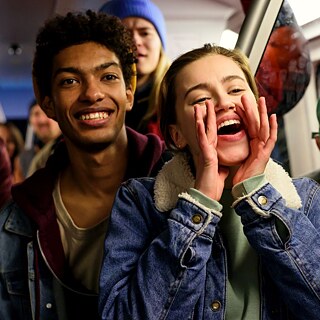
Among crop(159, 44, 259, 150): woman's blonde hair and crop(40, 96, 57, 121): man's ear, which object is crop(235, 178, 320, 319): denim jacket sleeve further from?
crop(40, 96, 57, 121): man's ear

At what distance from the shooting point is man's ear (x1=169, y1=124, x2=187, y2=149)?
1306 mm

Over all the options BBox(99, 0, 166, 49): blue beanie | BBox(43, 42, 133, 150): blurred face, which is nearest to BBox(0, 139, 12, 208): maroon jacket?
BBox(43, 42, 133, 150): blurred face

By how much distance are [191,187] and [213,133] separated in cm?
14

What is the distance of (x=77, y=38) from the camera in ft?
5.52

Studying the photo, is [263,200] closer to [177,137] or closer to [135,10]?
[177,137]

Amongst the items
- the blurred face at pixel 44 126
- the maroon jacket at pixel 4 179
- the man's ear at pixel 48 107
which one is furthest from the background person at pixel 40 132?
the man's ear at pixel 48 107

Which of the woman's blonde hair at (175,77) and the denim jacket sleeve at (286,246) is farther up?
the woman's blonde hair at (175,77)

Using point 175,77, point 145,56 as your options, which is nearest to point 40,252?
point 175,77

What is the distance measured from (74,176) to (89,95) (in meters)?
0.28

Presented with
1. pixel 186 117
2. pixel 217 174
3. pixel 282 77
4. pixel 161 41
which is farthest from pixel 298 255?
pixel 161 41

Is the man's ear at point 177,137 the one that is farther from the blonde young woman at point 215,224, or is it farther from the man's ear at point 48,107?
the man's ear at point 48,107

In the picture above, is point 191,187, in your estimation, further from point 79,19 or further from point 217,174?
point 79,19

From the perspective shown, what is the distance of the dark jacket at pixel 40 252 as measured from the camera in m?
1.56

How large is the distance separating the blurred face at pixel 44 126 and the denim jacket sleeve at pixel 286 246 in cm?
250
